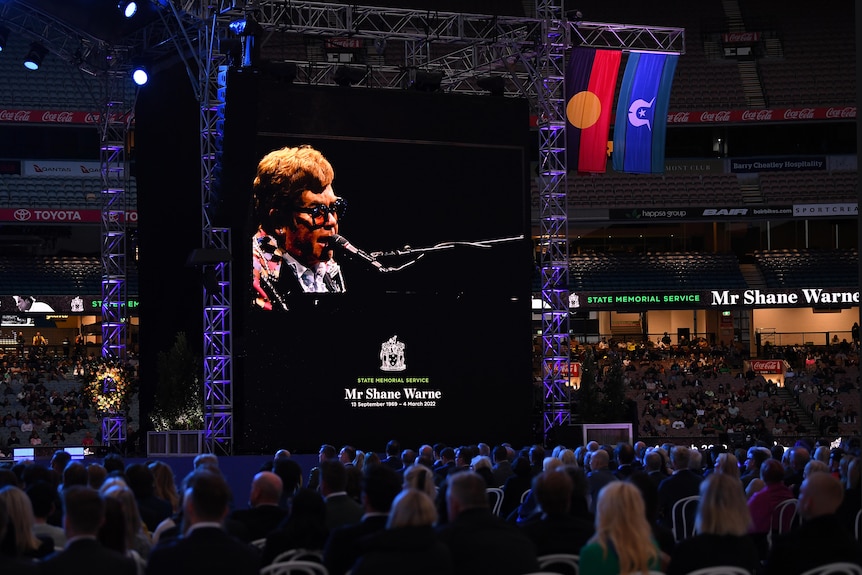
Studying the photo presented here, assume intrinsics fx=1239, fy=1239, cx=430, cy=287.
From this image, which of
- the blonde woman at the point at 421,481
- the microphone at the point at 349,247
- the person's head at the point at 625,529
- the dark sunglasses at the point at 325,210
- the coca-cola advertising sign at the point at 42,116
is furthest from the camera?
the coca-cola advertising sign at the point at 42,116

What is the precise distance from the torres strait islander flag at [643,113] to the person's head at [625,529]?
21.7m

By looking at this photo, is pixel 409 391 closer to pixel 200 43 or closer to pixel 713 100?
pixel 200 43

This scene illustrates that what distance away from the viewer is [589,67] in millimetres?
26281

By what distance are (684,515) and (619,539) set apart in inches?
181

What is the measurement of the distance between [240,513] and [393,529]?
7.97 feet

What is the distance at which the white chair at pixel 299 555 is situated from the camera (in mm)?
6426

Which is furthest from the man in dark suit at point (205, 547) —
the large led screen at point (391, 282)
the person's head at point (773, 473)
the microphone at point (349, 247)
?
the microphone at point (349, 247)

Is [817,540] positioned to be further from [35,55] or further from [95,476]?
[35,55]

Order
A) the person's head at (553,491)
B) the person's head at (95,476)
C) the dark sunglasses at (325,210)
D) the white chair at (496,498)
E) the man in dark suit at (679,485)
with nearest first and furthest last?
the person's head at (553,491), the person's head at (95,476), the man in dark suit at (679,485), the white chair at (496,498), the dark sunglasses at (325,210)

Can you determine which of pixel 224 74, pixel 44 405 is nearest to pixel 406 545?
pixel 224 74

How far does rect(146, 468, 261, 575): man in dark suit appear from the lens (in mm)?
5359

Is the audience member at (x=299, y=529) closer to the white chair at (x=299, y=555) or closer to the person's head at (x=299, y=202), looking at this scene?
the white chair at (x=299, y=555)

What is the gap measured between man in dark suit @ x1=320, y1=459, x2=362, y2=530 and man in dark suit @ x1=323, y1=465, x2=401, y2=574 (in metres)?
1.06

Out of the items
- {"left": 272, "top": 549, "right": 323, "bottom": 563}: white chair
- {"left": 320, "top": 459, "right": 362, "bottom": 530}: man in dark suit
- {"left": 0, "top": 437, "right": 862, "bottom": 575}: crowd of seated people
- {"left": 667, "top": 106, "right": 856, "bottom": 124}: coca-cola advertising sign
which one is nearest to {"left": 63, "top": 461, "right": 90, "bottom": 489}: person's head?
{"left": 0, "top": 437, "right": 862, "bottom": 575}: crowd of seated people
